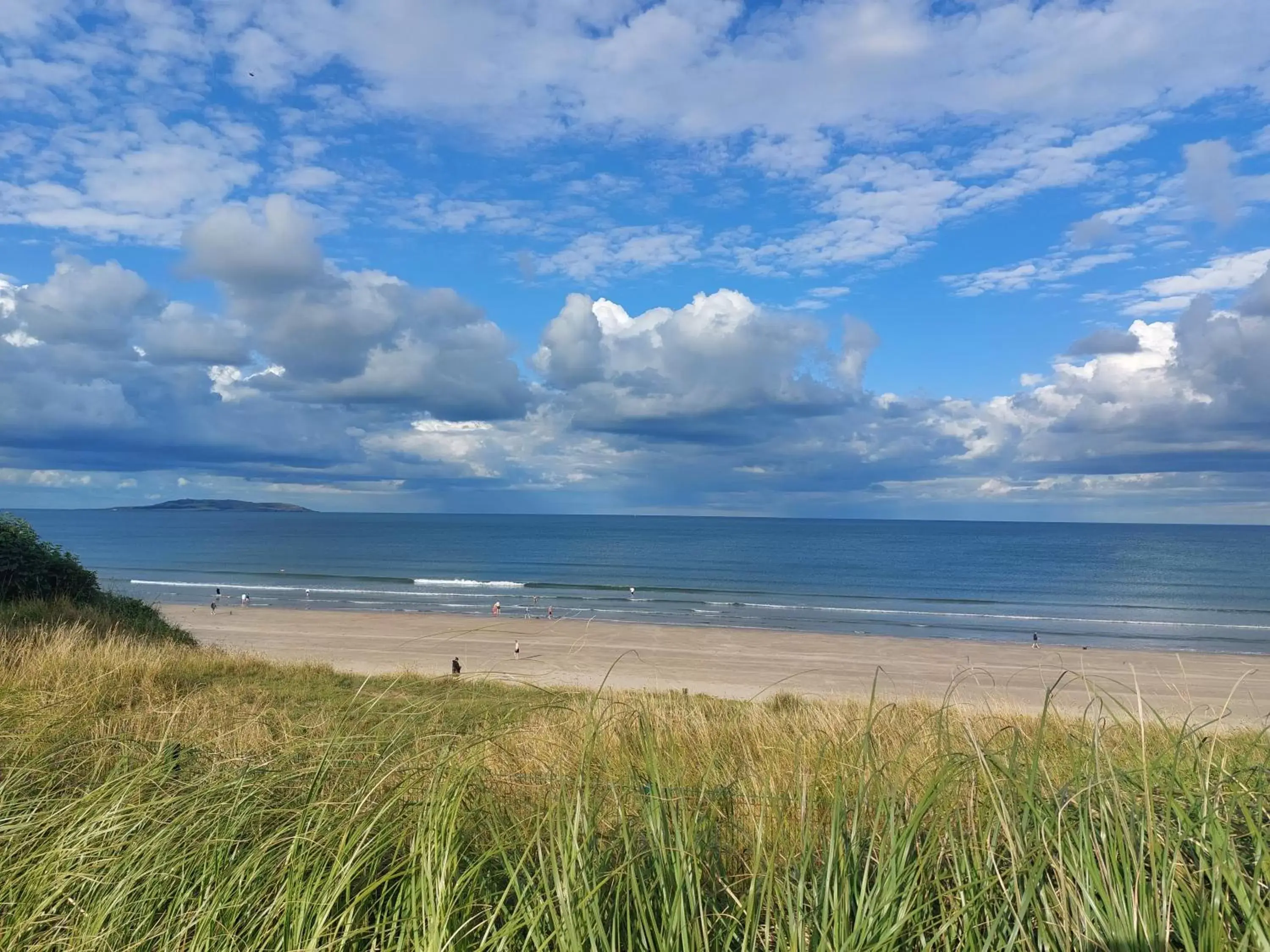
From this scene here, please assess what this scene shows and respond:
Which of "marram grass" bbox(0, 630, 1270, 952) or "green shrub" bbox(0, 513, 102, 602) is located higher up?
"green shrub" bbox(0, 513, 102, 602)

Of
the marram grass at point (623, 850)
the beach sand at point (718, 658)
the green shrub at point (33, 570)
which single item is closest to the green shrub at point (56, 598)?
the green shrub at point (33, 570)

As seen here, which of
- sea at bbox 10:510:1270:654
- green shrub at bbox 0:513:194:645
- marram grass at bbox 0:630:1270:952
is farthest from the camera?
sea at bbox 10:510:1270:654

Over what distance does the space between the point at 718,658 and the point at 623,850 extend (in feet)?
88.7

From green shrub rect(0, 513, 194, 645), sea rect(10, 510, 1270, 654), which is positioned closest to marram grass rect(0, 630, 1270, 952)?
green shrub rect(0, 513, 194, 645)

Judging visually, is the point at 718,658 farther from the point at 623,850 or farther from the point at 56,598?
the point at 623,850

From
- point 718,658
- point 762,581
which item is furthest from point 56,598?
point 762,581

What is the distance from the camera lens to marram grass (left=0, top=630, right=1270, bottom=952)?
91.6 inches

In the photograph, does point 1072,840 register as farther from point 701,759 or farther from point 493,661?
point 493,661

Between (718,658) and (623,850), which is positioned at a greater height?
(623,850)

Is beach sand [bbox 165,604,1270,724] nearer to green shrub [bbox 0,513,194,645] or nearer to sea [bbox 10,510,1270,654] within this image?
green shrub [bbox 0,513,194,645]

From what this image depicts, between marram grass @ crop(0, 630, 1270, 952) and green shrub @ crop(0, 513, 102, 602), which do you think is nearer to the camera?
marram grass @ crop(0, 630, 1270, 952)

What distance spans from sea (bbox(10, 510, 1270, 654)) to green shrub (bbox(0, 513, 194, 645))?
17.2ft

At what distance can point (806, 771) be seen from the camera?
383 centimetres

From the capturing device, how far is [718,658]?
2920 cm
